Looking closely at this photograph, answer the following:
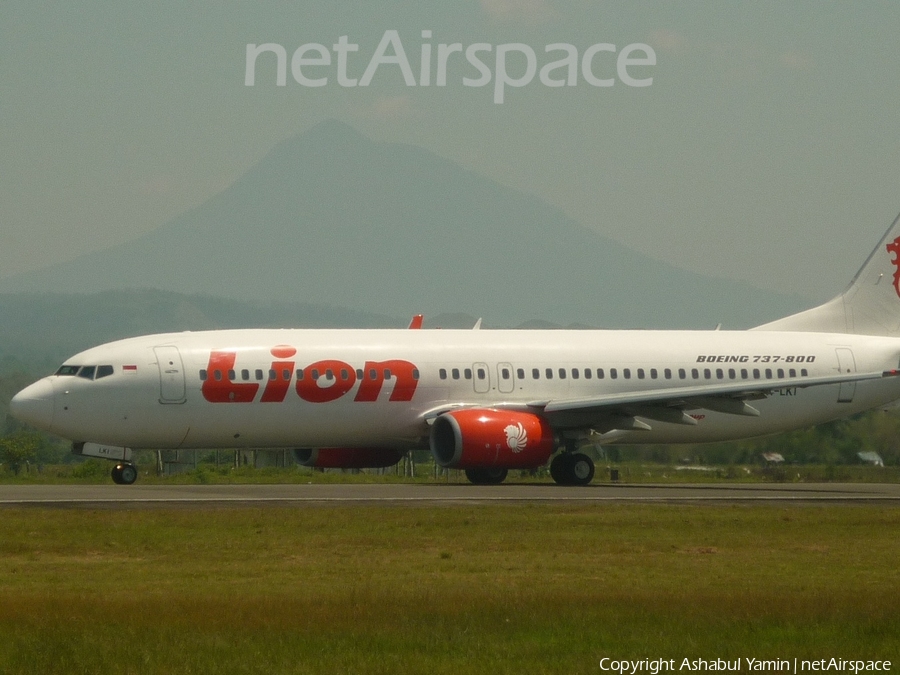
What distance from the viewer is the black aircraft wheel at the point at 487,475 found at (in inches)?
1601

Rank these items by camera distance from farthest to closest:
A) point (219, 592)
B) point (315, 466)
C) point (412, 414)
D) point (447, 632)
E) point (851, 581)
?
point (315, 466) → point (412, 414) → point (851, 581) → point (219, 592) → point (447, 632)

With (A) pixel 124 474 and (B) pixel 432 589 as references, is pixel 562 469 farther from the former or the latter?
(B) pixel 432 589

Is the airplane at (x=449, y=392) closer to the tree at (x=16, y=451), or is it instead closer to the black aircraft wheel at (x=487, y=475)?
the black aircraft wheel at (x=487, y=475)

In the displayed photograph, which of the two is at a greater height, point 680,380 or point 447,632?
point 680,380

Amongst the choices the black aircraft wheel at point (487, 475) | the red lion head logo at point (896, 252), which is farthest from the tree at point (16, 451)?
the red lion head logo at point (896, 252)

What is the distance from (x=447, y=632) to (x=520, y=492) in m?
20.0

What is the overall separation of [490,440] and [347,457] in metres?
6.42

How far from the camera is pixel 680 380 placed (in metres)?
42.8

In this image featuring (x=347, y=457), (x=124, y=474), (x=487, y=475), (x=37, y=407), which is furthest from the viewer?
(x=347, y=457)

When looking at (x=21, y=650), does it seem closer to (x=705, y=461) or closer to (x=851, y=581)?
(x=851, y=581)

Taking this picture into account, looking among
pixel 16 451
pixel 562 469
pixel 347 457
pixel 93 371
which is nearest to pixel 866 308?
pixel 562 469

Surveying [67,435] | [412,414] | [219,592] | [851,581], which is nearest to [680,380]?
[412,414]

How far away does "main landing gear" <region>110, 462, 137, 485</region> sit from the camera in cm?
3816

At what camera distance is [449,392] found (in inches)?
1581
